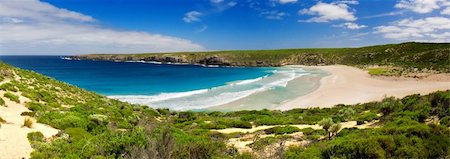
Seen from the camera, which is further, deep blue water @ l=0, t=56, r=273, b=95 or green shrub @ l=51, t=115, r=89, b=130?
deep blue water @ l=0, t=56, r=273, b=95

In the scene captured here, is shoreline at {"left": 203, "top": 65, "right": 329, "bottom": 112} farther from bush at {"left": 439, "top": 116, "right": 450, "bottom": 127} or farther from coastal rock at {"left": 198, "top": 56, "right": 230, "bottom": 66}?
coastal rock at {"left": 198, "top": 56, "right": 230, "bottom": 66}

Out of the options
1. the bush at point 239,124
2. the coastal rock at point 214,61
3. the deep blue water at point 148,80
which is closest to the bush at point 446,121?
the bush at point 239,124

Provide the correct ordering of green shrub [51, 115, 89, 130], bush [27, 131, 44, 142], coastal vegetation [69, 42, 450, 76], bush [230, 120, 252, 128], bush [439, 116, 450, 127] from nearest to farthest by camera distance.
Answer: bush [27, 131, 44, 142], bush [439, 116, 450, 127], green shrub [51, 115, 89, 130], bush [230, 120, 252, 128], coastal vegetation [69, 42, 450, 76]

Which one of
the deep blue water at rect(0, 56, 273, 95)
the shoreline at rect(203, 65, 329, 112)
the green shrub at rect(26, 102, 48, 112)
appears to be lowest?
the deep blue water at rect(0, 56, 273, 95)

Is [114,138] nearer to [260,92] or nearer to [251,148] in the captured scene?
[251,148]

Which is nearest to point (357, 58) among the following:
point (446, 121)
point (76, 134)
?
point (446, 121)

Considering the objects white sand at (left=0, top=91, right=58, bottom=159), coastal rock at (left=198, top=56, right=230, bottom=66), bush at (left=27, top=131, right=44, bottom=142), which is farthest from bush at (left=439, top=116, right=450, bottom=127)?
coastal rock at (left=198, top=56, right=230, bottom=66)

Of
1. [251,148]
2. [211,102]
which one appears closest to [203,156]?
[251,148]
